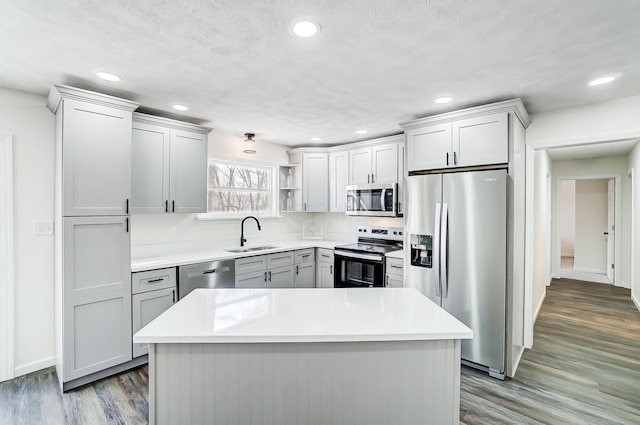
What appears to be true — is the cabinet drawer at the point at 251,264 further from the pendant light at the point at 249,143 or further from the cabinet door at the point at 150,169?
the pendant light at the point at 249,143

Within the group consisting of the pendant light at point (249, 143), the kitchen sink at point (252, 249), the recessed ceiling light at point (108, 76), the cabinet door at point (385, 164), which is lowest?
the kitchen sink at point (252, 249)

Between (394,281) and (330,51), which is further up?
(330,51)

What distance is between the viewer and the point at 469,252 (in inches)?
109

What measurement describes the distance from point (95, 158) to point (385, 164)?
10.1 ft

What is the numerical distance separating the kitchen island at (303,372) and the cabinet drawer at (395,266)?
2.05 m

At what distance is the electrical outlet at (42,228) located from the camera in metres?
2.64

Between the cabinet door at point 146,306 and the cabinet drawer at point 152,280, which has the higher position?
the cabinet drawer at point 152,280

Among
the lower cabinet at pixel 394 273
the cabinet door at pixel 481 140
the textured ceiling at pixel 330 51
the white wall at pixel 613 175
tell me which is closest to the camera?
the textured ceiling at pixel 330 51

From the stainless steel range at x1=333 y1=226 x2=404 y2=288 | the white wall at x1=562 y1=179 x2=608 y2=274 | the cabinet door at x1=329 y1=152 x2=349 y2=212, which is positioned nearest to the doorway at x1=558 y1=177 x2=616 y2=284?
the white wall at x1=562 y1=179 x2=608 y2=274

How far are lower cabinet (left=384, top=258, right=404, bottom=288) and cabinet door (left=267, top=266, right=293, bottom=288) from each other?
1273 millimetres

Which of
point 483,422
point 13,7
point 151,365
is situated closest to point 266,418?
point 151,365

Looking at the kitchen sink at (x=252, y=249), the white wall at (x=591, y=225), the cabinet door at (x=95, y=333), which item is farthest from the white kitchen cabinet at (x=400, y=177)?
the white wall at (x=591, y=225)

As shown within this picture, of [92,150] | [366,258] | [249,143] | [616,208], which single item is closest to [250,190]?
[249,143]

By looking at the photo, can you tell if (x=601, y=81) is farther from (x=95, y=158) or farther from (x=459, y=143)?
(x=95, y=158)
